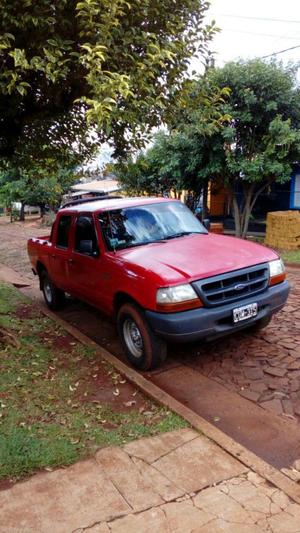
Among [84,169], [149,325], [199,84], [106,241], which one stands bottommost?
[149,325]

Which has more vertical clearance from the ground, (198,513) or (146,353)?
(146,353)

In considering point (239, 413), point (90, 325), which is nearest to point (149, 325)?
point (239, 413)

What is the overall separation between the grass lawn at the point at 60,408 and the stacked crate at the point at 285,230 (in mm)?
8268

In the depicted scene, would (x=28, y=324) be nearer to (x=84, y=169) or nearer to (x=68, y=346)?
(x=68, y=346)

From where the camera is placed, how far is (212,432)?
3.39 metres

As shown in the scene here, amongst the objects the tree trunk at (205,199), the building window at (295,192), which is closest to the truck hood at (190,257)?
the tree trunk at (205,199)

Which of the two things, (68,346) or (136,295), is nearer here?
(136,295)

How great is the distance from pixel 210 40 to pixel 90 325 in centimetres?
426

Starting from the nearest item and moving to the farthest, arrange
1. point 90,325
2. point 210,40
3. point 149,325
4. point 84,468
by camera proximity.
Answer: point 84,468 → point 149,325 → point 210,40 → point 90,325

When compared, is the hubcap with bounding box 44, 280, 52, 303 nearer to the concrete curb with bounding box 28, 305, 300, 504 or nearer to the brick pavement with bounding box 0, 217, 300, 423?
the brick pavement with bounding box 0, 217, 300, 423

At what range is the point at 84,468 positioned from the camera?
3066 mm

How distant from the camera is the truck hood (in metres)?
4.14

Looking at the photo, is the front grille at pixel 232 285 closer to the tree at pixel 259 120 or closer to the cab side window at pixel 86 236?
the cab side window at pixel 86 236

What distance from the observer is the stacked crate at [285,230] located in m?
11.9
